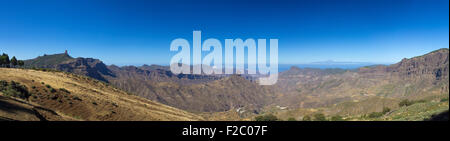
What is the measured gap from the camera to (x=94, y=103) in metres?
35.0
